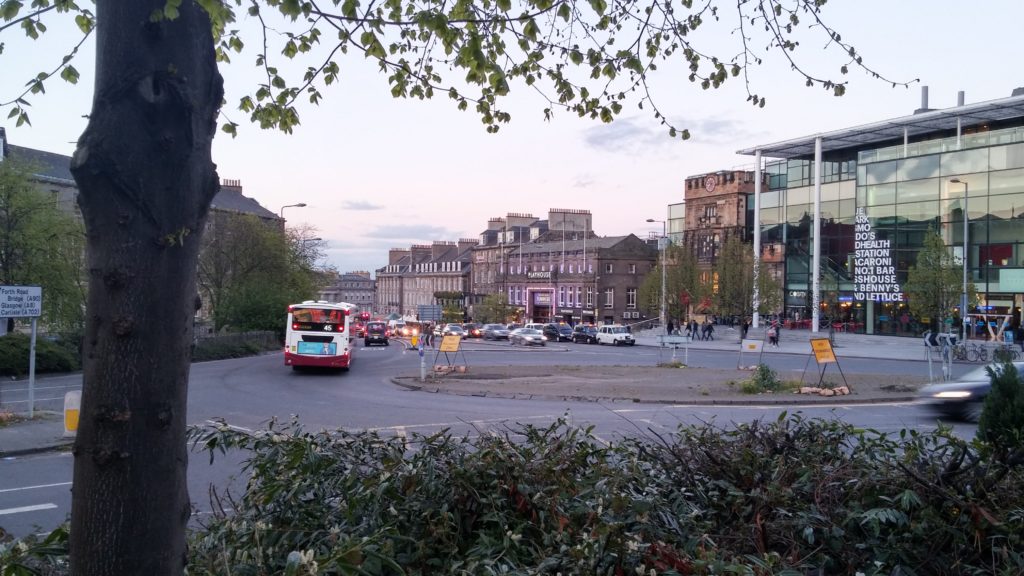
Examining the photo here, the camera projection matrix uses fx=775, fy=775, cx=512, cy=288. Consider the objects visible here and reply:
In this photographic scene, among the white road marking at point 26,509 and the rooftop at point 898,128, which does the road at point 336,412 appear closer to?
the white road marking at point 26,509

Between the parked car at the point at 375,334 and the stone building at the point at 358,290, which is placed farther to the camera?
the stone building at the point at 358,290

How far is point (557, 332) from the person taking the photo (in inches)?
2638

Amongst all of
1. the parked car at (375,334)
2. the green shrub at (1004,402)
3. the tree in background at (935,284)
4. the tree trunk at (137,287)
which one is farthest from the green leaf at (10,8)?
the parked car at (375,334)

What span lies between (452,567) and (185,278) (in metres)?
1.47

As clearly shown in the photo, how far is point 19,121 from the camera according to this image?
484 centimetres

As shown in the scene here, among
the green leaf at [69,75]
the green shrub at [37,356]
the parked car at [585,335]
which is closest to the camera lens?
the green leaf at [69,75]

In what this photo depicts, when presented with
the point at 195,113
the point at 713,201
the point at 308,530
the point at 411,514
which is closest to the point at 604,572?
the point at 411,514

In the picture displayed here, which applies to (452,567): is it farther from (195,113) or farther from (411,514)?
(195,113)

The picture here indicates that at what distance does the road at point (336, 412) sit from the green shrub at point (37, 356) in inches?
50.4

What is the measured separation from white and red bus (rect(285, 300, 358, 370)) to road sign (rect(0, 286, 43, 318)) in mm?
13482

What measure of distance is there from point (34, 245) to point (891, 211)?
5611 cm

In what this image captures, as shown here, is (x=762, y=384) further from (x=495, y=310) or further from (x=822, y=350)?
(x=495, y=310)

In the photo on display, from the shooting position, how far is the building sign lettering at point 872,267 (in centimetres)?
5775

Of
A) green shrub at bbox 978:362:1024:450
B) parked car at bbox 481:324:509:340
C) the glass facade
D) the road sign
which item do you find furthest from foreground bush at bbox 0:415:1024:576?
parked car at bbox 481:324:509:340
